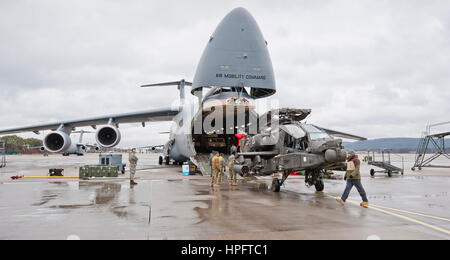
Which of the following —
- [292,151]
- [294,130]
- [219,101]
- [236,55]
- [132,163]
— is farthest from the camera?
[219,101]

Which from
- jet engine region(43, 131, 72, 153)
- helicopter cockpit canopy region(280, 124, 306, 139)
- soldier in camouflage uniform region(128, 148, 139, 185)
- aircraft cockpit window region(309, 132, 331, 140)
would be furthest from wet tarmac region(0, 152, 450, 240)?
jet engine region(43, 131, 72, 153)

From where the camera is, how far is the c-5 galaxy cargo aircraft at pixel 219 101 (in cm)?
1333

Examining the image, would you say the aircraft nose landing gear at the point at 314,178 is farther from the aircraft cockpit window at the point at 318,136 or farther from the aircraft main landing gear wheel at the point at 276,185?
the aircraft cockpit window at the point at 318,136

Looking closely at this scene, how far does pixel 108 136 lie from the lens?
19047 millimetres

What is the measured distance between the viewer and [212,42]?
13469 millimetres

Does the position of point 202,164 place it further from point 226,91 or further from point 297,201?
point 297,201

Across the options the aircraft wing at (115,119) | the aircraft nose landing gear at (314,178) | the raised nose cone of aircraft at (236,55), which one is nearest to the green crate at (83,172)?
the raised nose cone of aircraft at (236,55)

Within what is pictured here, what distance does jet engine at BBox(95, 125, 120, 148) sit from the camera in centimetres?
1866

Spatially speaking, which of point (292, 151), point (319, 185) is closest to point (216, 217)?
point (292, 151)

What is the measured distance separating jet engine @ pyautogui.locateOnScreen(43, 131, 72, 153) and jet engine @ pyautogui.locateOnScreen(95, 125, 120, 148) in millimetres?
2586

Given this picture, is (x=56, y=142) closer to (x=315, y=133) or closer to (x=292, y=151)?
(x=292, y=151)

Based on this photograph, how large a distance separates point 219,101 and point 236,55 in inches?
112
